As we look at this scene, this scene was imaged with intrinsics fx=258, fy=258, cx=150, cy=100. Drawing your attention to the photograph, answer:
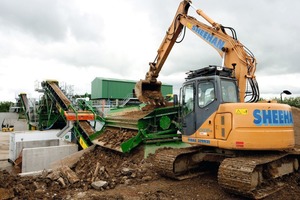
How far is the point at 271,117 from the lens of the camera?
5.45 metres

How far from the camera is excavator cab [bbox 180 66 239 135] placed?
581 cm

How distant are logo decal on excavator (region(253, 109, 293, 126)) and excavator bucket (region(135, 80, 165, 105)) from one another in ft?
15.7

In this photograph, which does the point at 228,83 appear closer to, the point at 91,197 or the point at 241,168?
the point at 241,168

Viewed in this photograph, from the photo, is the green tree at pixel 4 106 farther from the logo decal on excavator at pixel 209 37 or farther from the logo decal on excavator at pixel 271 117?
the logo decal on excavator at pixel 271 117

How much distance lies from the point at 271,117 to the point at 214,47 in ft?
9.39

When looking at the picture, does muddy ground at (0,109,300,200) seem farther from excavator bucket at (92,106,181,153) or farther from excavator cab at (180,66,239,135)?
excavator cab at (180,66,239,135)

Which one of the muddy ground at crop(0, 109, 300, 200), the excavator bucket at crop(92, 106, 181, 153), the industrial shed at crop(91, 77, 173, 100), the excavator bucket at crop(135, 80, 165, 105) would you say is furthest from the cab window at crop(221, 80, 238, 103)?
the industrial shed at crop(91, 77, 173, 100)

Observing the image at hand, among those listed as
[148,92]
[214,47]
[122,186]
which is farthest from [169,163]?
[148,92]

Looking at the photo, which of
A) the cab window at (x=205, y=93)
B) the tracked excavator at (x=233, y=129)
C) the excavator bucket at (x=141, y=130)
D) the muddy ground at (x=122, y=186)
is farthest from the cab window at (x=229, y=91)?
the excavator bucket at (x=141, y=130)

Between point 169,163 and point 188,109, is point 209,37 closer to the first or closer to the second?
point 188,109

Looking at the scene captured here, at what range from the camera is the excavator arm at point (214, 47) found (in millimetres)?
6406

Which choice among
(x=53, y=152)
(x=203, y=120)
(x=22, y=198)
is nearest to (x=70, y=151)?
(x=53, y=152)

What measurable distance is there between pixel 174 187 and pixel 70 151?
28.4ft

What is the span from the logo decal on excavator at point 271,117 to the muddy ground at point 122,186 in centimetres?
156
